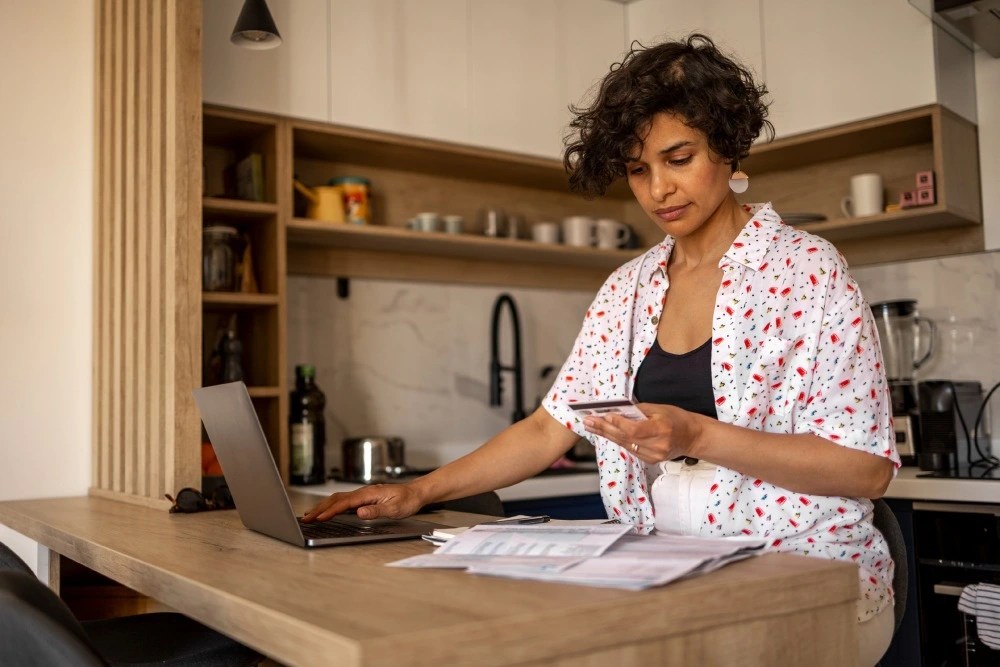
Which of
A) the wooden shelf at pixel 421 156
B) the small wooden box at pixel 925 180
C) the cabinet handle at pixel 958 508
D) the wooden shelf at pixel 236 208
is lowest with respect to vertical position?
the cabinet handle at pixel 958 508

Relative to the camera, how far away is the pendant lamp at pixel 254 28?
7.66 ft

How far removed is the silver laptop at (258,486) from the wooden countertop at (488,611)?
58 millimetres

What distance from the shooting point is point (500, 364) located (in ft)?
11.7

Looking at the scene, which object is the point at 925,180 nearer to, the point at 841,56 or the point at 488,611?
the point at 841,56

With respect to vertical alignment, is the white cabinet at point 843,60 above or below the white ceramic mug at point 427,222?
above

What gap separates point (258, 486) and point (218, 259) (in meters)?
1.38

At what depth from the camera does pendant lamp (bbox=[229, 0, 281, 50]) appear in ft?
7.66

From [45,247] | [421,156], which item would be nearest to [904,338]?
[421,156]

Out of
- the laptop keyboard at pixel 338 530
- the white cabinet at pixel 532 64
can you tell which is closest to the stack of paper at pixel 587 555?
the laptop keyboard at pixel 338 530

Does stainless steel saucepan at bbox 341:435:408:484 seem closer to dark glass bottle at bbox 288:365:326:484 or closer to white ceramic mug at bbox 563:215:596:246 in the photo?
dark glass bottle at bbox 288:365:326:484

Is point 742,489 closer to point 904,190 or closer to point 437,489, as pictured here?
point 437,489

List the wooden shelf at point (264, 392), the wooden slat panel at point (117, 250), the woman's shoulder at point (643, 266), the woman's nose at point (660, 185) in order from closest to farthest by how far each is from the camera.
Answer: the woman's nose at point (660, 185), the woman's shoulder at point (643, 266), the wooden slat panel at point (117, 250), the wooden shelf at point (264, 392)

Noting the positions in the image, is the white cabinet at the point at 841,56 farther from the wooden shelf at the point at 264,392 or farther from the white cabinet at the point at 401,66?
the wooden shelf at the point at 264,392

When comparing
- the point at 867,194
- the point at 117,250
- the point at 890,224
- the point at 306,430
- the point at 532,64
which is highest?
the point at 532,64
